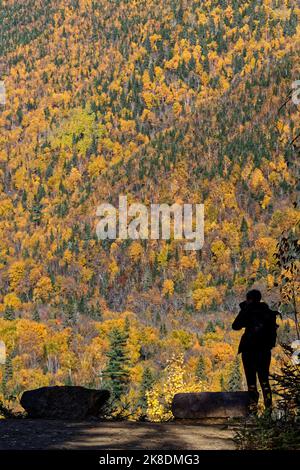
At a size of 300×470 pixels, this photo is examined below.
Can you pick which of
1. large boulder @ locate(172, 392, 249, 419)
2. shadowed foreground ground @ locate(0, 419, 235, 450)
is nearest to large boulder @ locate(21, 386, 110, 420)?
shadowed foreground ground @ locate(0, 419, 235, 450)

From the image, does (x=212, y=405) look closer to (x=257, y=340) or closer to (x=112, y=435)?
(x=257, y=340)

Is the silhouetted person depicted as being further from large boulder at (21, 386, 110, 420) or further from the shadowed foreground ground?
large boulder at (21, 386, 110, 420)

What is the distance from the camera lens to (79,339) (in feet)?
603

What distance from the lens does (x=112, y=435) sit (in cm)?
808

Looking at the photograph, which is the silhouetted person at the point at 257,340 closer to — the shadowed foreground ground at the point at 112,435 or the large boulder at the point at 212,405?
the large boulder at the point at 212,405

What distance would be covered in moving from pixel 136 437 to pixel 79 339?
7022 inches

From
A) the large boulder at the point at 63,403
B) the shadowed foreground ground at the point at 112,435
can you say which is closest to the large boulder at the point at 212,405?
the shadowed foreground ground at the point at 112,435

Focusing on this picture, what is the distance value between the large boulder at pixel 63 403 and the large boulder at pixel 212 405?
140cm

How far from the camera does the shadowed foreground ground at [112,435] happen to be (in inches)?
289

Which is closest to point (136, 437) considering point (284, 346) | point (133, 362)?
point (284, 346)

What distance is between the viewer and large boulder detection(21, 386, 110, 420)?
35.3 feet

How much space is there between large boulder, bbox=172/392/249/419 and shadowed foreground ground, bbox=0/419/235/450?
0.44 m

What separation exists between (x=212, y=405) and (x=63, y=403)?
2319 millimetres
